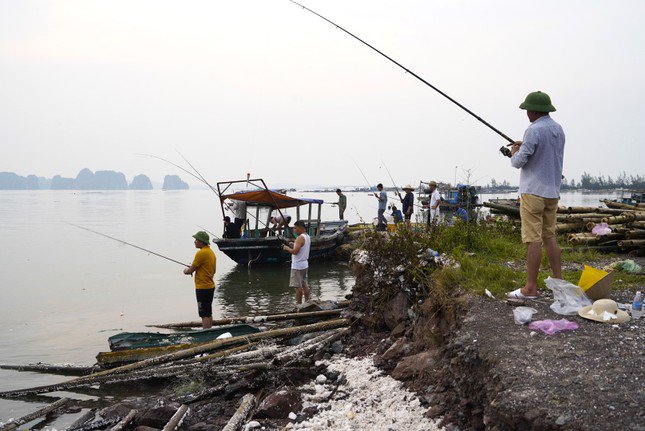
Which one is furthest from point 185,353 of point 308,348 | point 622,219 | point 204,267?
point 622,219

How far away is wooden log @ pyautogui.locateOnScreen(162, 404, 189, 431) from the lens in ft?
19.2

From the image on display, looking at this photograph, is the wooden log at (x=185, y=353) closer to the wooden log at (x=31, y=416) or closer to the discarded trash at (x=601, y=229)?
the wooden log at (x=31, y=416)

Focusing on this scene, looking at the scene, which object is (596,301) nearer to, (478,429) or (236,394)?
(478,429)

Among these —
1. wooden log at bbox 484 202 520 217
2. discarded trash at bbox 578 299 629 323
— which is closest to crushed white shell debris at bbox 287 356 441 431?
discarded trash at bbox 578 299 629 323

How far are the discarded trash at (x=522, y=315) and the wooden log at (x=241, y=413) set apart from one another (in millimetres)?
3016

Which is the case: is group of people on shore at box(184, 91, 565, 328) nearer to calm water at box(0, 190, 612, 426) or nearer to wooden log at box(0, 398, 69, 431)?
calm water at box(0, 190, 612, 426)

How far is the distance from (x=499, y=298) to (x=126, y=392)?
6.11 meters

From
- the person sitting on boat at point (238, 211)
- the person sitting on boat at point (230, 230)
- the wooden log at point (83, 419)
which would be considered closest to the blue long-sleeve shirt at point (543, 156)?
the wooden log at point (83, 419)

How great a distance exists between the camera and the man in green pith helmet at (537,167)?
5254 mm

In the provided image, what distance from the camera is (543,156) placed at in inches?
208

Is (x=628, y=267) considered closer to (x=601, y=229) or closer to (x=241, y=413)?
(x=601, y=229)

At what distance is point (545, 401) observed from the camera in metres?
3.45

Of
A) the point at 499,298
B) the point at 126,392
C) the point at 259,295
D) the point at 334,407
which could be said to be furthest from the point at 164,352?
the point at 259,295

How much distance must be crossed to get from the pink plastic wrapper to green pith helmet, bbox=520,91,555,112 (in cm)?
207
